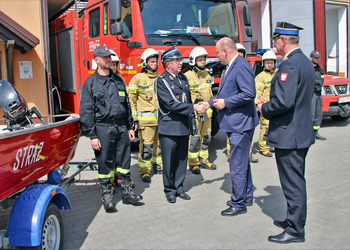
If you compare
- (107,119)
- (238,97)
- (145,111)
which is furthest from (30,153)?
(145,111)

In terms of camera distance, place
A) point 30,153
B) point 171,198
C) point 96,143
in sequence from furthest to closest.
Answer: point 171,198, point 96,143, point 30,153

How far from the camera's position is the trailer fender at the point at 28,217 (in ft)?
9.68

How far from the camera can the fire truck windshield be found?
6.59 metres

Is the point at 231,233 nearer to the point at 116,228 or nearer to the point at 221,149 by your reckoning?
the point at 116,228

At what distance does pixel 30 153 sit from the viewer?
3174 mm

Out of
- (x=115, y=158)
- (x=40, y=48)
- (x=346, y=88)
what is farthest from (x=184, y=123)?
(x=346, y=88)

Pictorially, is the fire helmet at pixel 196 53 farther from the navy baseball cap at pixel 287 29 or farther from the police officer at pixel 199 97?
the navy baseball cap at pixel 287 29

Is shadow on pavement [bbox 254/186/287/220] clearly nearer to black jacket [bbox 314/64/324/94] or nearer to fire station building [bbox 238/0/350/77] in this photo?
black jacket [bbox 314/64/324/94]

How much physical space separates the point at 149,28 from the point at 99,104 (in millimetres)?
2700

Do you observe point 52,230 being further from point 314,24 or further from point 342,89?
point 314,24

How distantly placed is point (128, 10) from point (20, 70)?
8.70 ft

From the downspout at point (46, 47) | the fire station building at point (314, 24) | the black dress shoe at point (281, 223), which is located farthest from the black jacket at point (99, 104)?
the fire station building at point (314, 24)

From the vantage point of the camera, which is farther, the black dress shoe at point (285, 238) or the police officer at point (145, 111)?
the police officer at point (145, 111)

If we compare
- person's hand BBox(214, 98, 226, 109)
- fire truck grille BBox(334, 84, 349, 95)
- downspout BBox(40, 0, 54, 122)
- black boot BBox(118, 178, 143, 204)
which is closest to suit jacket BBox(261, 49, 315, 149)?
person's hand BBox(214, 98, 226, 109)
